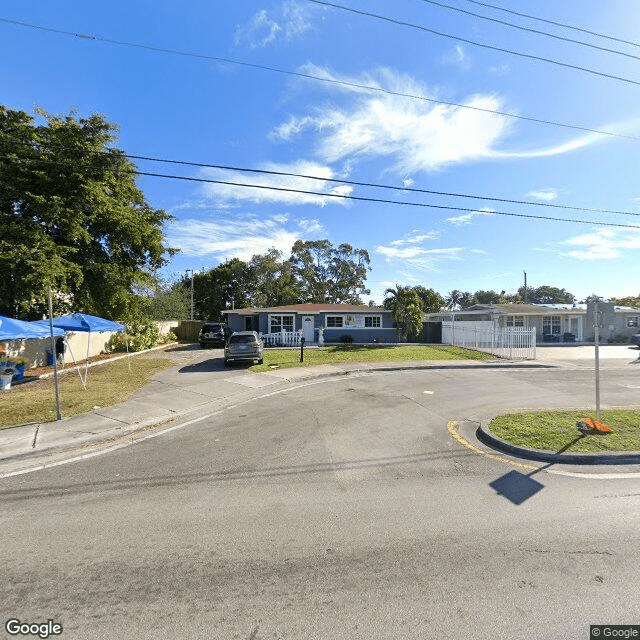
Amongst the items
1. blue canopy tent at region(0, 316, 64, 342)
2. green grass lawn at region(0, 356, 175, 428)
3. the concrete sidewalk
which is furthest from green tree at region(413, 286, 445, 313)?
blue canopy tent at region(0, 316, 64, 342)

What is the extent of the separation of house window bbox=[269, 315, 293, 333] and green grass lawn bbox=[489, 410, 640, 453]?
20973mm

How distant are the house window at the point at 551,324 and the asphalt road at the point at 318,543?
30.5 m

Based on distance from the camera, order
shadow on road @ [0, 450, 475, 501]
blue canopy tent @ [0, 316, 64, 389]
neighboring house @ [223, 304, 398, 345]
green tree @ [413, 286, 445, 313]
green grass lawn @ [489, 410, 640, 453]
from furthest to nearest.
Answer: green tree @ [413, 286, 445, 313] → neighboring house @ [223, 304, 398, 345] → blue canopy tent @ [0, 316, 64, 389] → green grass lawn @ [489, 410, 640, 453] → shadow on road @ [0, 450, 475, 501]

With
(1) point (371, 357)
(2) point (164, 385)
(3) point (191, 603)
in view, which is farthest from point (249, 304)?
(3) point (191, 603)

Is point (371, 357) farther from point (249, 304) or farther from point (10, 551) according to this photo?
point (249, 304)

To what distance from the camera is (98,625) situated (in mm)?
2451

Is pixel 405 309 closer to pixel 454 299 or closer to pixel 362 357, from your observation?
pixel 362 357

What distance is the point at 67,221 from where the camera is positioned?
16.5 metres

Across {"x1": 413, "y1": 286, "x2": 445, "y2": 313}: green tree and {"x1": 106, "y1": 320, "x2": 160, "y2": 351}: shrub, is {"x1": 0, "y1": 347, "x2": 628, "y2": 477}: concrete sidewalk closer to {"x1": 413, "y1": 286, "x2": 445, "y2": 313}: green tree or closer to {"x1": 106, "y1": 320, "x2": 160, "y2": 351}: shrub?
{"x1": 106, "y1": 320, "x2": 160, "y2": 351}: shrub

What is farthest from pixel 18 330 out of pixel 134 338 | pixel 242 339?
pixel 134 338

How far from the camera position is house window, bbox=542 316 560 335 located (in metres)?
31.5

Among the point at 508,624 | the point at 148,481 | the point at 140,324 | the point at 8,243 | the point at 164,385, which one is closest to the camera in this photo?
the point at 508,624

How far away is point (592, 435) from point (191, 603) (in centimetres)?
664

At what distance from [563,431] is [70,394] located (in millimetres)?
11975
